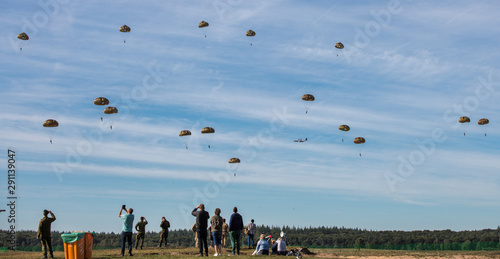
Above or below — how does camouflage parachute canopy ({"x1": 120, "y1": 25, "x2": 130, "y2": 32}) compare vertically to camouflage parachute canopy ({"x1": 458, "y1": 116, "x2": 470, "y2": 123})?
above

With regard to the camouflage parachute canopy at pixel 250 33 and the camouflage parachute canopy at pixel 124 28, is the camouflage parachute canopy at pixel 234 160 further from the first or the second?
the camouflage parachute canopy at pixel 124 28

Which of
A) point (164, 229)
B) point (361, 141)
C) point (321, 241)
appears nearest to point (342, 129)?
point (361, 141)

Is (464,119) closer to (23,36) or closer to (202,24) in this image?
(202,24)

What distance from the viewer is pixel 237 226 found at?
97.6 feet

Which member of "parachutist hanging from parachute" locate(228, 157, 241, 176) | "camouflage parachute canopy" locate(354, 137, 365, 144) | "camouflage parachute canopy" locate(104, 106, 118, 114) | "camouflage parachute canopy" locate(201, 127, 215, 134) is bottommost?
"parachutist hanging from parachute" locate(228, 157, 241, 176)

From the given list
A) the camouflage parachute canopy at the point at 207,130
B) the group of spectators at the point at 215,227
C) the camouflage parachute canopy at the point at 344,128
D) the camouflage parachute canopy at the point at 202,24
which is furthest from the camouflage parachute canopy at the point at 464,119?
the group of spectators at the point at 215,227

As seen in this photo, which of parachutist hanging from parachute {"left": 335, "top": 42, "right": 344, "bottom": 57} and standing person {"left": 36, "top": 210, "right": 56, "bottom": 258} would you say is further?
parachutist hanging from parachute {"left": 335, "top": 42, "right": 344, "bottom": 57}

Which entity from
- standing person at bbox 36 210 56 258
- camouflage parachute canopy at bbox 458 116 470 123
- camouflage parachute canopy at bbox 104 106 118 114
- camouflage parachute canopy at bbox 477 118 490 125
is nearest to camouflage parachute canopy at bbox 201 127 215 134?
camouflage parachute canopy at bbox 104 106 118 114

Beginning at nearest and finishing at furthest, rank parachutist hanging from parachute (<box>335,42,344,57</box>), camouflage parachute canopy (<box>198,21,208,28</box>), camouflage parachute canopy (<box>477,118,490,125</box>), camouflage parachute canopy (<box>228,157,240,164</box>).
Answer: camouflage parachute canopy (<box>228,157,240,164</box>)
camouflage parachute canopy (<box>198,21,208,28</box>)
parachutist hanging from parachute (<box>335,42,344,57</box>)
camouflage parachute canopy (<box>477,118,490,125</box>)

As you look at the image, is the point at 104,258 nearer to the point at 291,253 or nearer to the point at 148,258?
the point at 148,258

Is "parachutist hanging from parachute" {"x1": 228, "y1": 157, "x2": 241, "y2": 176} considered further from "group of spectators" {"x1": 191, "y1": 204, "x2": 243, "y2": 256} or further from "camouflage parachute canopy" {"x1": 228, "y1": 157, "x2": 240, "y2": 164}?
"group of spectators" {"x1": 191, "y1": 204, "x2": 243, "y2": 256}

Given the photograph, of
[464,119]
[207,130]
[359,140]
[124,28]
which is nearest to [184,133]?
[207,130]

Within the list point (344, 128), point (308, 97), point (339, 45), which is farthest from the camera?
point (344, 128)

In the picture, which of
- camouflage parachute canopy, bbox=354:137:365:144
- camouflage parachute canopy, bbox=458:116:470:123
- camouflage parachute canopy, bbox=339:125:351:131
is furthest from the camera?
camouflage parachute canopy, bbox=339:125:351:131
